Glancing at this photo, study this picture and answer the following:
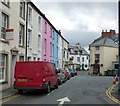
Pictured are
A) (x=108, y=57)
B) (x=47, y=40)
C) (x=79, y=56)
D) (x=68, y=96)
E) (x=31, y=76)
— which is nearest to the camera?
(x=68, y=96)

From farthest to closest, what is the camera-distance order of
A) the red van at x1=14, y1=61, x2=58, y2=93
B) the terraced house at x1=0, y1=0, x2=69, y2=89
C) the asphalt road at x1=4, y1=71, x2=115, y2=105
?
the terraced house at x1=0, y1=0, x2=69, y2=89
the red van at x1=14, y1=61, x2=58, y2=93
the asphalt road at x1=4, y1=71, x2=115, y2=105

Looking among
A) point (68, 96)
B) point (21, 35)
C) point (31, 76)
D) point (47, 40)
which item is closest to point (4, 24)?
point (21, 35)

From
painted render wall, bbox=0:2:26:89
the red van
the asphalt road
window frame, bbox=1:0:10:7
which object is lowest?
the asphalt road

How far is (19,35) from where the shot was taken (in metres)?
26.8

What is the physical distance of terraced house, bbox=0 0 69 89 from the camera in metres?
22.1

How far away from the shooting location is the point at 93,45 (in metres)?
76.9

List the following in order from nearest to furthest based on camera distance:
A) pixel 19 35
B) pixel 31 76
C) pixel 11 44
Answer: pixel 31 76 < pixel 11 44 < pixel 19 35

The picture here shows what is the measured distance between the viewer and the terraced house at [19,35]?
22.1 meters

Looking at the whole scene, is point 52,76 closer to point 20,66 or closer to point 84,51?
point 20,66

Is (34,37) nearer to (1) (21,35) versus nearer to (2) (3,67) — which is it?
(1) (21,35)

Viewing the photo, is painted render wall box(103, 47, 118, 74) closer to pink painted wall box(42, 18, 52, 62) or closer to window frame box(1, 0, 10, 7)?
pink painted wall box(42, 18, 52, 62)

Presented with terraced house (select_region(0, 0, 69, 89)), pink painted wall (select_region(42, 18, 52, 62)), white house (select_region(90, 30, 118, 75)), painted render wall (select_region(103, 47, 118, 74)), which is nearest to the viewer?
terraced house (select_region(0, 0, 69, 89))

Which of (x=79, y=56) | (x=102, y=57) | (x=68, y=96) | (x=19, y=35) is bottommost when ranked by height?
(x=68, y=96)

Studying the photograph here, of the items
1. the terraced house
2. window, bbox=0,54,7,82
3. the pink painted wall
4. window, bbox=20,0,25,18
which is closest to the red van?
the terraced house
